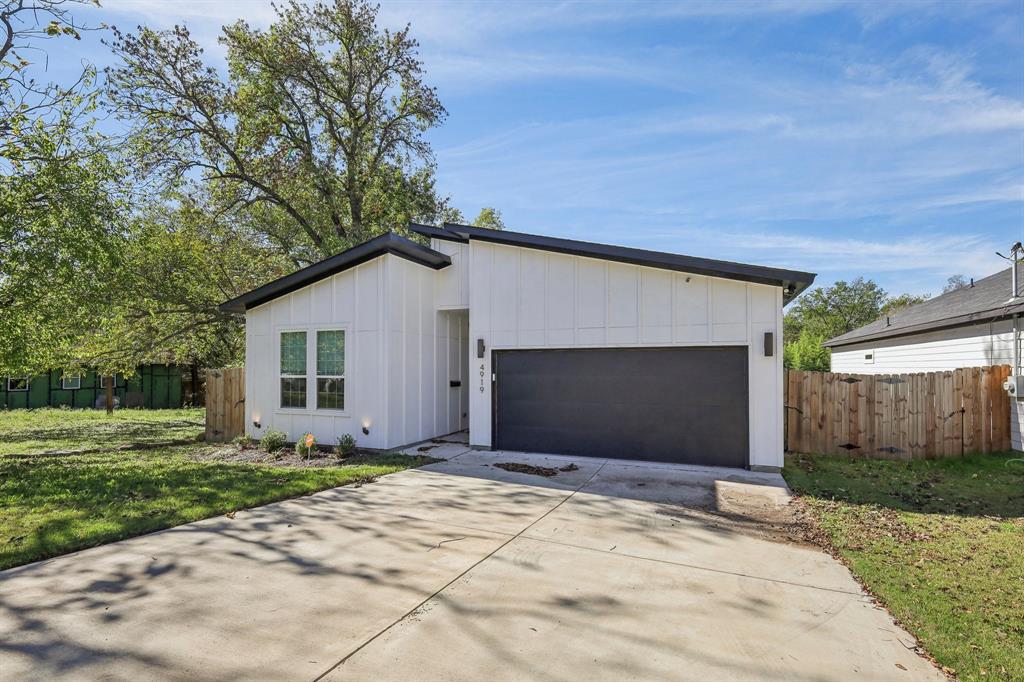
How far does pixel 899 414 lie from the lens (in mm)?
8594

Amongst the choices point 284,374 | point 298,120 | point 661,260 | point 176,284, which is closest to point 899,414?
point 661,260

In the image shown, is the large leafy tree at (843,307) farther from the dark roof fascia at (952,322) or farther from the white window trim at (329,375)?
the white window trim at (329,375)

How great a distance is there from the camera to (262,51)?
599 inches

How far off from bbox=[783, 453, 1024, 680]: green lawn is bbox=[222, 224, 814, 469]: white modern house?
155cm

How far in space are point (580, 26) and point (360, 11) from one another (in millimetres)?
10802

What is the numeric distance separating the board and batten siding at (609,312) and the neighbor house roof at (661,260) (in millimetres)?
188

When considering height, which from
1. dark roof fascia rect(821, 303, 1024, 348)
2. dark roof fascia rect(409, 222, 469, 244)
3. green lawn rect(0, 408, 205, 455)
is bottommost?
green lawn rect(0, 408, 205, 455)

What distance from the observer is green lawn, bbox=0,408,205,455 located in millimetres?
11023

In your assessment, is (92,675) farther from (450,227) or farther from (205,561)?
(450,227)

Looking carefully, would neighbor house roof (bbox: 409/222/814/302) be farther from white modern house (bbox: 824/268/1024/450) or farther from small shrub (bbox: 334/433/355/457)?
white modern house (bbox: 824/268/1024/450)

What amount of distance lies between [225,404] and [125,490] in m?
5.87

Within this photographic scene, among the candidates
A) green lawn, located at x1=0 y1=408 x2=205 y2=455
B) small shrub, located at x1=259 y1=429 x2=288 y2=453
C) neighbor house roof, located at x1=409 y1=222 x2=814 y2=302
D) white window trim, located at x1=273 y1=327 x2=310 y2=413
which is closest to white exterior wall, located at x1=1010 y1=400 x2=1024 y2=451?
neighbor house roof, located at x1=409 y1=222 x2=814 y2=302

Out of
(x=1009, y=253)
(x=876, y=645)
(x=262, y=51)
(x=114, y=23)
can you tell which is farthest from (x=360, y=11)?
(x=876, y=645)

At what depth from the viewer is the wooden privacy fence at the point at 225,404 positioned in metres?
11.2
